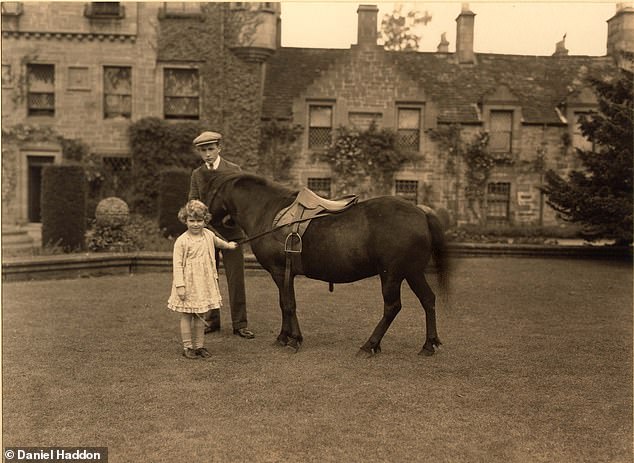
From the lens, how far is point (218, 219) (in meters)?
7.22

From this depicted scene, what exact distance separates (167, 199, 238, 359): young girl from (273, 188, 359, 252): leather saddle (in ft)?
2.64

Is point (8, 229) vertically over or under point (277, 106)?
under

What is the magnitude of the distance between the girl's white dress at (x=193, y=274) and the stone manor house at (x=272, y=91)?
15.8m

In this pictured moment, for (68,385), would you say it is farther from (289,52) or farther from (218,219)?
(289,52)

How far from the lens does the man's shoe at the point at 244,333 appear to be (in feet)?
24.3

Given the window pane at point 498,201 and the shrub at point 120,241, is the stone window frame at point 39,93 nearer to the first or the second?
the shrub at point 120,241

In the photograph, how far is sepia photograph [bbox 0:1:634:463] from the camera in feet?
15.9

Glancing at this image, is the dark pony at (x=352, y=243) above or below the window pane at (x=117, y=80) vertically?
below

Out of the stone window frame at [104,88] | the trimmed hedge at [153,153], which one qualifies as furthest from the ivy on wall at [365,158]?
the stone window frame at [104,88]

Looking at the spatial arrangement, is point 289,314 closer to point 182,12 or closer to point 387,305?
point 387,305

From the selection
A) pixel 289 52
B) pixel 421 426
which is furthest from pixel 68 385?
pixel 289 52

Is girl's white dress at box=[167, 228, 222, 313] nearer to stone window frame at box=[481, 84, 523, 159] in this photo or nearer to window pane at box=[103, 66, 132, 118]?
window pane at box=[103, 66, 132, 118]

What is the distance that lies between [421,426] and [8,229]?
14.9m

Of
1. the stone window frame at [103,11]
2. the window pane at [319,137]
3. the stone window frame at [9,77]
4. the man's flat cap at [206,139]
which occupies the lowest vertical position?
the man's flat cap at [206,139]
